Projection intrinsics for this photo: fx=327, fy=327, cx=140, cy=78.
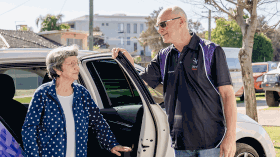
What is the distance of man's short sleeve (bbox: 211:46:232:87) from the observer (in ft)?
7.61

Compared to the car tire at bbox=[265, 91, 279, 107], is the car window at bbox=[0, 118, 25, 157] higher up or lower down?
higher up

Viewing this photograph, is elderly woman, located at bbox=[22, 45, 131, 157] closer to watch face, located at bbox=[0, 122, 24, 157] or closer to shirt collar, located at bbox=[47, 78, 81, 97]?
shirt collar, located at bbox=[47, 78, 81, 97]

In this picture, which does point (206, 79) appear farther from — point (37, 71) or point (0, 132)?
point (37, 71)

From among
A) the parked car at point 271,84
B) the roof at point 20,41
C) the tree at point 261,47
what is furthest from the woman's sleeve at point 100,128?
the tree at point 261,47

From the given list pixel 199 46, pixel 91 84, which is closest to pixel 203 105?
pixel 199 46

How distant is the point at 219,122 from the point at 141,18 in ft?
277

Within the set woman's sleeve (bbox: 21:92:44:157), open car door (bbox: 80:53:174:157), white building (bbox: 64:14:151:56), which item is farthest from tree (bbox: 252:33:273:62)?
woman's sleeve (bbox: 21:92:44:157)

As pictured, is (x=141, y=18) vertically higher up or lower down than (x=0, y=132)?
higher up

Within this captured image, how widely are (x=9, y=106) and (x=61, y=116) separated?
0.84 meters

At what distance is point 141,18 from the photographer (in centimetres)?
8519

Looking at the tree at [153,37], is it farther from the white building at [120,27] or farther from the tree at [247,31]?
the tree at [247,31]

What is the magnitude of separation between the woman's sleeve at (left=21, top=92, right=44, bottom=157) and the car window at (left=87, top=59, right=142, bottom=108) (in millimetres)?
1503

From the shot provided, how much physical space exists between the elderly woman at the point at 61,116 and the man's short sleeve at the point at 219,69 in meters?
0.89

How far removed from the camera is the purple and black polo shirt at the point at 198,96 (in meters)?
2.35
